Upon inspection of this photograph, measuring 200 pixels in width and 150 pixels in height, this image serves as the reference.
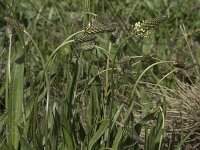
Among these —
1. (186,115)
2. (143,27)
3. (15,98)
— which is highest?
(143,27)

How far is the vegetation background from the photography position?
5.49 ft

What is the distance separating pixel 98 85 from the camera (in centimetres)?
188

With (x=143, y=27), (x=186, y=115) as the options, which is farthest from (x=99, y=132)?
(x=186, y=115)

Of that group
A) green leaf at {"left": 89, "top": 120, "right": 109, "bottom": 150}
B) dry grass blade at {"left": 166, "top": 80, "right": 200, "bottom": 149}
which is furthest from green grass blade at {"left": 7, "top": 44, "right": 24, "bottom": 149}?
dry grass blade at {"left": 166, "top": 80, "right": 200, "bottom": 149}

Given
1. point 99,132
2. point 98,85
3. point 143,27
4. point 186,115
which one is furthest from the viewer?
point 186,115

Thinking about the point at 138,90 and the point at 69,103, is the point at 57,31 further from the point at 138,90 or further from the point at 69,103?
the point at 69,103

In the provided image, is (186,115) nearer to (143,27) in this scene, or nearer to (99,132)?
(99,132)

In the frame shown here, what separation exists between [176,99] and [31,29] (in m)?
0.99

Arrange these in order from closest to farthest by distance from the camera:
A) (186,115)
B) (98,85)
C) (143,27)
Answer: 1. (143,27)
2. (98,85)
3. (186,115)

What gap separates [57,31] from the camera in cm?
341

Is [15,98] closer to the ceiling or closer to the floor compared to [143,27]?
closer to the floor

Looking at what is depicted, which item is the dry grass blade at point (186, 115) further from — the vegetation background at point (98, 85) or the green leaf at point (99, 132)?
the green leaf at point (99, 132)

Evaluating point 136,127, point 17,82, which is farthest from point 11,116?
point 136,127

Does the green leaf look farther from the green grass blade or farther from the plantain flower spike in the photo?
the plantain flower spike
